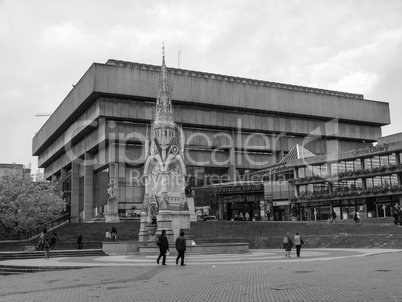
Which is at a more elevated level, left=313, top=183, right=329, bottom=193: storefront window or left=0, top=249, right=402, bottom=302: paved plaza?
left=313, top=183, right=329, bottom=193: storefront window

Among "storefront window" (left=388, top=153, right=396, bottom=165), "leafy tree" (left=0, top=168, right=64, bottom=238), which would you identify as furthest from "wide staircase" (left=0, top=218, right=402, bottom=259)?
"storefront window" (left=388, top=153, right=396, bottom=165)

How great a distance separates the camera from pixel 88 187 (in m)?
99.9

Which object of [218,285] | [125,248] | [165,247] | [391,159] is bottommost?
[218,285]

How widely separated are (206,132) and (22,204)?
53.5m

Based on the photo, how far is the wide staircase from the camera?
135 ft

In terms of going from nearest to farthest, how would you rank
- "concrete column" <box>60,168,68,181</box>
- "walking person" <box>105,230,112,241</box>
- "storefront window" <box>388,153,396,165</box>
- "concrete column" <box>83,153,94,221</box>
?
"walking person" <box>105,230,112,241</box>, "storefront window" <box>388,153,396,165</box>, "concrete column" <box>83,153,94,221</box>, "concrete column" <box>60,168,68,181</box>

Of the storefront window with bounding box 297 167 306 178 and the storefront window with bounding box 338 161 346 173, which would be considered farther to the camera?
the storefront window with bounding box 297 167 306 178

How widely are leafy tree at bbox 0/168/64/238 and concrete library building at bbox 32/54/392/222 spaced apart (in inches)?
1159

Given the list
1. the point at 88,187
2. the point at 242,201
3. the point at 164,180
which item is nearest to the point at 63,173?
the point at 88,187

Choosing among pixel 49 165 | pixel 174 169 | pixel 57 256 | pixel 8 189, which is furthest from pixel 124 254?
pixel 49 165

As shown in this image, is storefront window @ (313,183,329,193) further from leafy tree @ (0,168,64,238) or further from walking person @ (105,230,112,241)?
leafy tree @ (0,168,64,238)

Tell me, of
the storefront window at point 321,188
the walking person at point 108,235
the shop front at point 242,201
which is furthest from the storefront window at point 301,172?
the walking person at point 108,235

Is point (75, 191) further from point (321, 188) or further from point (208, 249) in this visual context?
point (208, 249)

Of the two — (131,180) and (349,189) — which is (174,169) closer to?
(349,189)
